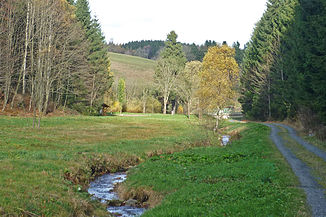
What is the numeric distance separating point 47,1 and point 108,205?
37405 mm

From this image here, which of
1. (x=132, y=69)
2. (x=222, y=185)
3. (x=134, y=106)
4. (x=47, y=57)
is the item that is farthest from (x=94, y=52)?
(x=132, y=69)

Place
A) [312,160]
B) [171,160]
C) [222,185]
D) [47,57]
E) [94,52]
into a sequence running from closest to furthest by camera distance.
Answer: [222,185] < [312,160] < [171,160] < [47,57] < [94,52]

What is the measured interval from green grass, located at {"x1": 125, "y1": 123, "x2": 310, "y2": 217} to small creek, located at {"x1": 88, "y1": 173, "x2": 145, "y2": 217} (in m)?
1.00

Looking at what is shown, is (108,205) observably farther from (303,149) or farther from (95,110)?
(95,110)

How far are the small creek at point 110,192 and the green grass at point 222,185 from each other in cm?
100

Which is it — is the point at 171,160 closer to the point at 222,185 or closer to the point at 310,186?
the point at 222,185

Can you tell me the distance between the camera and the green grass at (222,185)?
10.0 meters

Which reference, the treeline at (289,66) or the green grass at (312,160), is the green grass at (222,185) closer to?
the green grass at (312,160)

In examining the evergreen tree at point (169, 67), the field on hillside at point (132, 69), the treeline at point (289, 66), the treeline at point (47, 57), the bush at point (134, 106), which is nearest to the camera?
the treeline at point (289, 66)

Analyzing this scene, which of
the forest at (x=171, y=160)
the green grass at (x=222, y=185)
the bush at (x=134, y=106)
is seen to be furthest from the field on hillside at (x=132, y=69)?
the green grass at (x=222, y=185)

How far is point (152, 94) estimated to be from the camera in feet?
302

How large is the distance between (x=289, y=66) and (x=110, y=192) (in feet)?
104

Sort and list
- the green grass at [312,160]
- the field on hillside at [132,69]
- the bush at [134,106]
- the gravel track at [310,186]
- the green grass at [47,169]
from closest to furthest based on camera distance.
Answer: the gravel track at [310,186] → the green grass at [47,169] → the green grass at [312,160] → the bush at [134,106] → the field on hillside at [132,69]

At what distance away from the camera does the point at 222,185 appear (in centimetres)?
1338
